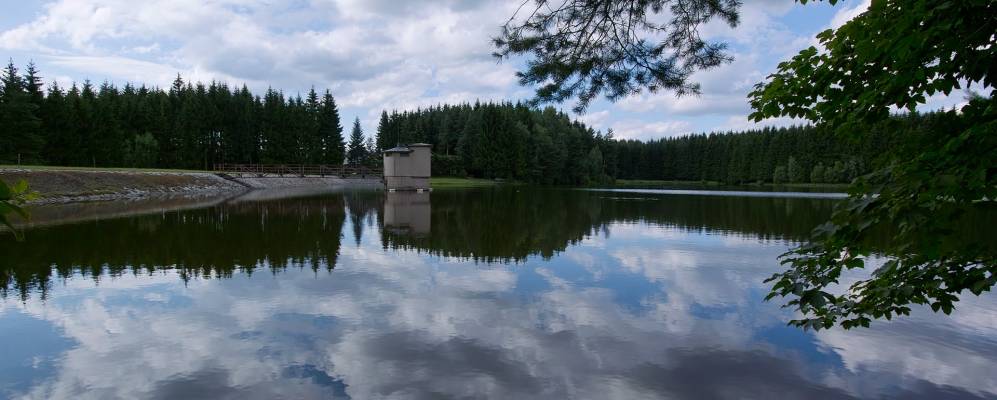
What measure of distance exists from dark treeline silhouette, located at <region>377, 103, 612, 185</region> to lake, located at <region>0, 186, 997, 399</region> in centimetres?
7528

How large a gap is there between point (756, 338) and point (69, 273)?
48.2 ft

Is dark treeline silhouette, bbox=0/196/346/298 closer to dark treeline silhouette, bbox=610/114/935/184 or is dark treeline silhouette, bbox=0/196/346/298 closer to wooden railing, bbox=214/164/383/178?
wooden railing, bbox=214/164/383/178

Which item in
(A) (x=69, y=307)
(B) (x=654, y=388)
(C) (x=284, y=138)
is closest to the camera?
(B) (x=654, y=388)

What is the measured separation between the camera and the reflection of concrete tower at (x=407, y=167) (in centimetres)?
5522

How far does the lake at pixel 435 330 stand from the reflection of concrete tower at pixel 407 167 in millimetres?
38636

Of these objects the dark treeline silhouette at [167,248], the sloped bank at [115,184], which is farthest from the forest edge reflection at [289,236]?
the sloped bank at [115,184]

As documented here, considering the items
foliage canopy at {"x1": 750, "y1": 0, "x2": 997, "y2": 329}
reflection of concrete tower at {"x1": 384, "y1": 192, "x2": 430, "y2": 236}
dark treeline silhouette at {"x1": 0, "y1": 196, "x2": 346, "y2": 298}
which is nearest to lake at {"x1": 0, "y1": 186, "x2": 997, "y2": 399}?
dark treeline silhouette at {"x1": 0, "y1": 196, "x2": 346, "y2": 298}

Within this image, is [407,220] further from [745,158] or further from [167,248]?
[745,158]

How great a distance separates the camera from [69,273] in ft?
40.7

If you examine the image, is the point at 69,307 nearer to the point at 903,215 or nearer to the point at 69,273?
the point at 69,273

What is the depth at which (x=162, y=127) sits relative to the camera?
72812 millimetres

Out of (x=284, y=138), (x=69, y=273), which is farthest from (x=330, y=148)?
(x=69, y=273)

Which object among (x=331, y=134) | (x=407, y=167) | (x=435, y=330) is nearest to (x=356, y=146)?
(x=331, y=134)

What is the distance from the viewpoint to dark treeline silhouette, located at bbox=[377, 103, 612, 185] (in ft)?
300
